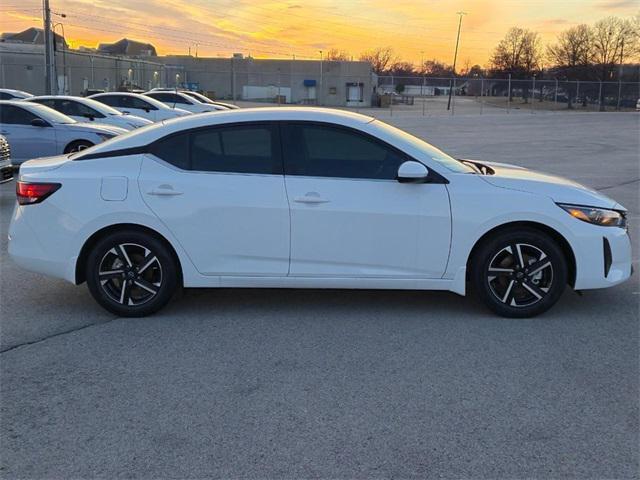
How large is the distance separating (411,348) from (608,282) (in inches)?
69.2

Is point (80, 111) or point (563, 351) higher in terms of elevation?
point (80, 111)

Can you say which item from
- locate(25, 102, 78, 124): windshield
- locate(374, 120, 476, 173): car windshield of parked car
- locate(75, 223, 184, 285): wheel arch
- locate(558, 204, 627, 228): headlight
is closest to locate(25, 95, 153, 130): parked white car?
locate(25, 102, 78, 124): windshield

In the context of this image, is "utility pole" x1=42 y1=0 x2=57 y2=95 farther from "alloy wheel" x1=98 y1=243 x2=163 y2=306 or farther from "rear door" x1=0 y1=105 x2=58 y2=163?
"alloy wheel" x1=98 y1=243 x2=163 y2=306

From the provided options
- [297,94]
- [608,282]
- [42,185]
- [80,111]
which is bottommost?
[608,282]

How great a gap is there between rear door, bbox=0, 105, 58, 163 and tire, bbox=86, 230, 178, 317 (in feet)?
28.6

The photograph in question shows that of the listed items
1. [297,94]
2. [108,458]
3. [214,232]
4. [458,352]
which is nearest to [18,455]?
[108,458]

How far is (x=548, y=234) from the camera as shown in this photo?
499cm

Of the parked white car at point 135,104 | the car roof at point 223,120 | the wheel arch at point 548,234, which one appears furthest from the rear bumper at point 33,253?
the parked white car at point 135,104

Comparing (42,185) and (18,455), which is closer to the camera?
(18,455)

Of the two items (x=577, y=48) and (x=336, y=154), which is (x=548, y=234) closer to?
(x=336, y=154)

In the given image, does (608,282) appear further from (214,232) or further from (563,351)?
(214,232)

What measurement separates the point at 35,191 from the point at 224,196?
1.51 meters

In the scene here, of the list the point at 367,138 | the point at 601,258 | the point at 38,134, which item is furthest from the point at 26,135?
the point at 601,258

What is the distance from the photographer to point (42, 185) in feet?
16.5
